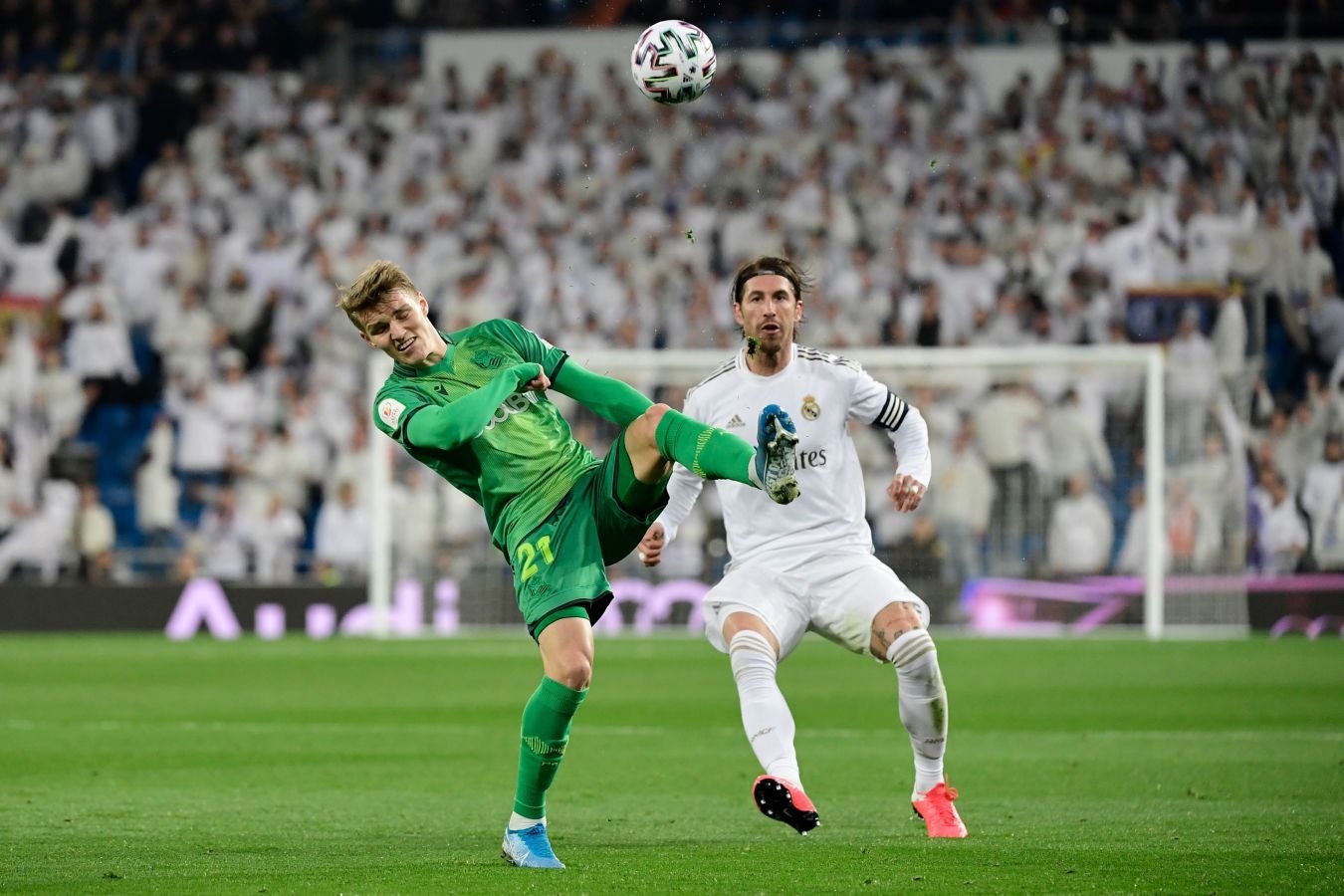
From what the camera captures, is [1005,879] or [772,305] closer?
[1005,879]

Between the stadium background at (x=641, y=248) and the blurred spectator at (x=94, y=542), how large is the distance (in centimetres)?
4

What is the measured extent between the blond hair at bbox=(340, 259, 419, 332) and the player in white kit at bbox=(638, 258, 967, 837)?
1.44 metres

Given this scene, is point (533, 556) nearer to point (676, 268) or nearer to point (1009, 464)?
point (1009, 464)

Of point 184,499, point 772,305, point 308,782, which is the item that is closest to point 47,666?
point 184,499

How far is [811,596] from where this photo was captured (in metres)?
7.82

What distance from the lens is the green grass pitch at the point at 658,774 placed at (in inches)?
261

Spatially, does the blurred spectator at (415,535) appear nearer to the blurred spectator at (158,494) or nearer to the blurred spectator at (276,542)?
the blurred spectator at (276,542)

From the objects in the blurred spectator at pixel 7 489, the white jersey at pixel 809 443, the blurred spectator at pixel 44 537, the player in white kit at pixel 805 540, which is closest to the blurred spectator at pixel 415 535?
the blurred spectator at pixel 44 537

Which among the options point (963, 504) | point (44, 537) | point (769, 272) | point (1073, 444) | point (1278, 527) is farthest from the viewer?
point (44, 537)

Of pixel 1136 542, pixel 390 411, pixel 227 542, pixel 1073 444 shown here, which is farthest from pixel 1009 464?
pixel 390 411

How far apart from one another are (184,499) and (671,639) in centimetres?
595

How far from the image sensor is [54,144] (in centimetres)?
2536

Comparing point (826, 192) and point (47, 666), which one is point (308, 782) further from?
point (826, 192)

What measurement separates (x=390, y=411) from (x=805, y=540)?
1827 mm
